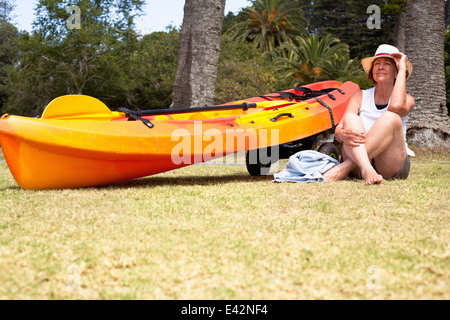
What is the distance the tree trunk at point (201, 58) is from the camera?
338 inches

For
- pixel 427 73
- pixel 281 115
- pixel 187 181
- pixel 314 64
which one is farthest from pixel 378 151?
pixel 314 64

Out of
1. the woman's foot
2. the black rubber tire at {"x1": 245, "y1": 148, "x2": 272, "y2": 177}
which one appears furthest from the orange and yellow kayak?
the woman's foot

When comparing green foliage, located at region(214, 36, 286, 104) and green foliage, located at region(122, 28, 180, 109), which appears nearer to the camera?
green foliage, located at region(214, 36, 286, 104)

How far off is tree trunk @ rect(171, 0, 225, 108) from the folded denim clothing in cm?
429

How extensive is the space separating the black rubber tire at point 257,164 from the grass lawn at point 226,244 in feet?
4.92

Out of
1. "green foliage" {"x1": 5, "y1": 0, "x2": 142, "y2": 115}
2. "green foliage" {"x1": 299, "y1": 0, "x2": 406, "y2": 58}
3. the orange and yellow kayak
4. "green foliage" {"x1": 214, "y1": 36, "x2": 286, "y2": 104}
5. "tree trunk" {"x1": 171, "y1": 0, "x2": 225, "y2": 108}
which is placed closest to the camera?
→ the orange and yellow kayak

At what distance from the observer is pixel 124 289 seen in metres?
1.95

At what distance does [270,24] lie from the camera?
25.5m

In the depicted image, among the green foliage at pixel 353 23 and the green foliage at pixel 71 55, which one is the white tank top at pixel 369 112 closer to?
the green foliage at pixel 71 55

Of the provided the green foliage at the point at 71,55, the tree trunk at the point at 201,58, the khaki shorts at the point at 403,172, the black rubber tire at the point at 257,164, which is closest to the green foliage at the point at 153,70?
the green foliage at the point at 71,55

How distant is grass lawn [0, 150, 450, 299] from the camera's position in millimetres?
1951

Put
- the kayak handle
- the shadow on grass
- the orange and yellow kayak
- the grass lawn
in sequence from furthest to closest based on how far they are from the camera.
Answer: the kayak handle < the shadow on grass < the orange and yellow kayak < the grass lawn

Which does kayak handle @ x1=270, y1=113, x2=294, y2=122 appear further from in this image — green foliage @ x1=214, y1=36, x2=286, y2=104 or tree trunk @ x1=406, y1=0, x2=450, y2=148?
green foliage @ x1=214, y1=36, x2=286, y2=104

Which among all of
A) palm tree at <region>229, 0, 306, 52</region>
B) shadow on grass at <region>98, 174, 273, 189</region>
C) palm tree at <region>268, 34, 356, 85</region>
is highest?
palm tree at <region>229, 0, 306, 52</region>
